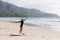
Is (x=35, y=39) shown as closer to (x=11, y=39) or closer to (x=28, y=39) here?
(x=28, y=39)

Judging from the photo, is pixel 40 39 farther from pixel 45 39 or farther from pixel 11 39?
pixel 11 39

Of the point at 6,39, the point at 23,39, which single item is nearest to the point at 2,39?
the point at 6,39

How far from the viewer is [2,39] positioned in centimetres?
1631

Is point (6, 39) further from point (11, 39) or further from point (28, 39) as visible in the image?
point (28, 39)

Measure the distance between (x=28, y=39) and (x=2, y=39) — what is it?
2.33 meters

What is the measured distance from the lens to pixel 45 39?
1745 centimetres

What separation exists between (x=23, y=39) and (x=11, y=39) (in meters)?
1.11

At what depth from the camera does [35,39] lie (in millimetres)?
17266

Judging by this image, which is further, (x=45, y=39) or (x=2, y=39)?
(x=45, y=39)

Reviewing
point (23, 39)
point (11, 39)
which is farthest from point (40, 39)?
point (11, 39)

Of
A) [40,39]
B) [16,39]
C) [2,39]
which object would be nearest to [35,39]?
[40,39]

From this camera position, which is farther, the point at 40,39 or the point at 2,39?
the point at 40,39

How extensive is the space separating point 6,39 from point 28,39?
6.47ft

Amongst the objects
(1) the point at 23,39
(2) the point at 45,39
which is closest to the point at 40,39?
(2) the point at 45,39
